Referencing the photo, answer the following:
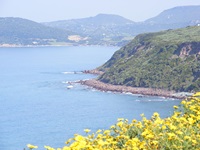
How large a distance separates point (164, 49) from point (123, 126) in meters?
75.9

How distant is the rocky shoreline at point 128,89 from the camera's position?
215 ft

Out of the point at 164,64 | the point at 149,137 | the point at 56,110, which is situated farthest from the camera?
the point at 164,64

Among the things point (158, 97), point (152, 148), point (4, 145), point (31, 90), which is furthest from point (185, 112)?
point (31, 90)

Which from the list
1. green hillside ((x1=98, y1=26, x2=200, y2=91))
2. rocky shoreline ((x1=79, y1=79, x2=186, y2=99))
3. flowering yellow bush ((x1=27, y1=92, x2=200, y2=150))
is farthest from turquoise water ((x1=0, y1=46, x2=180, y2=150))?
flowering yellow bush ((x1=27, y1=92, x2=200, y2=150))

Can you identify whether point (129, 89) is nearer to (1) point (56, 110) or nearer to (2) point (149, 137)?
(1) point (56, 110)

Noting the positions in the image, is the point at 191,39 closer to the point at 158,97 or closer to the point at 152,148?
the point at 158,97

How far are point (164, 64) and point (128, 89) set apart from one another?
30.3ft

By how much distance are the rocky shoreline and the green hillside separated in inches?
64.2

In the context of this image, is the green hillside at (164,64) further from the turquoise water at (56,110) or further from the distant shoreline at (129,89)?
the turquoise water at (56,110)

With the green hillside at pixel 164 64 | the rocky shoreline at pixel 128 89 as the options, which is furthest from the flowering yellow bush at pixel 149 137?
the green hillside at pixel 164 64

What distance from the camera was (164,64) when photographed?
77375mm

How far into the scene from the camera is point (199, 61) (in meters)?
73.8

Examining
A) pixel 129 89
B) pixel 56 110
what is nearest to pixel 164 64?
pixel 129 89

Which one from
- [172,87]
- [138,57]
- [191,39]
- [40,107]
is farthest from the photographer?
[138,57]
